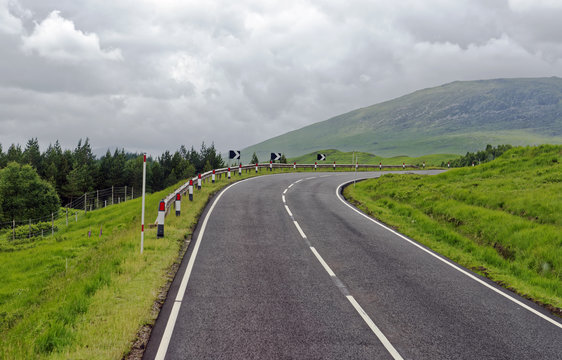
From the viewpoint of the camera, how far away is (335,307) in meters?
6.69

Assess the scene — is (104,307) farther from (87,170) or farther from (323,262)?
(87,170)

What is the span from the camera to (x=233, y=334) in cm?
549

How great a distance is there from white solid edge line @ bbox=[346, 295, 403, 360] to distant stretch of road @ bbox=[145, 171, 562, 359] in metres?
0.02

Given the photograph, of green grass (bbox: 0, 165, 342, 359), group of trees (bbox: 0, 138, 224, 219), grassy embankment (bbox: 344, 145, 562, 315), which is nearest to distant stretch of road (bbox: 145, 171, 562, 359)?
green grass (bbox: 0, 165, 342, 359)

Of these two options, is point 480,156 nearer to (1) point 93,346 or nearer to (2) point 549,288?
(2) point 549,288

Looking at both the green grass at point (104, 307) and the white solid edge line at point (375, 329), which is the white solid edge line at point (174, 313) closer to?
the green grass at point (104, 307)

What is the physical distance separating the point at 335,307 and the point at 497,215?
9.84 m

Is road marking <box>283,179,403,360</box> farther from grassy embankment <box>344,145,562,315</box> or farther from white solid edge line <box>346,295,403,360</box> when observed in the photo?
grassy embankment <box>344,145,562,315</box>

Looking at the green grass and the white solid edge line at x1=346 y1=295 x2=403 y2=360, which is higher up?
the green grass

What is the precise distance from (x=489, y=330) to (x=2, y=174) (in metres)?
74.1

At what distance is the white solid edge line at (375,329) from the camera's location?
514 centimetres

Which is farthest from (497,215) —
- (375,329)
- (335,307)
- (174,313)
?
(174,313)

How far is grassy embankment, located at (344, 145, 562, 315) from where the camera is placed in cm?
998

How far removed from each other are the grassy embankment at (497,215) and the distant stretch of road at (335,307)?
1529mm
